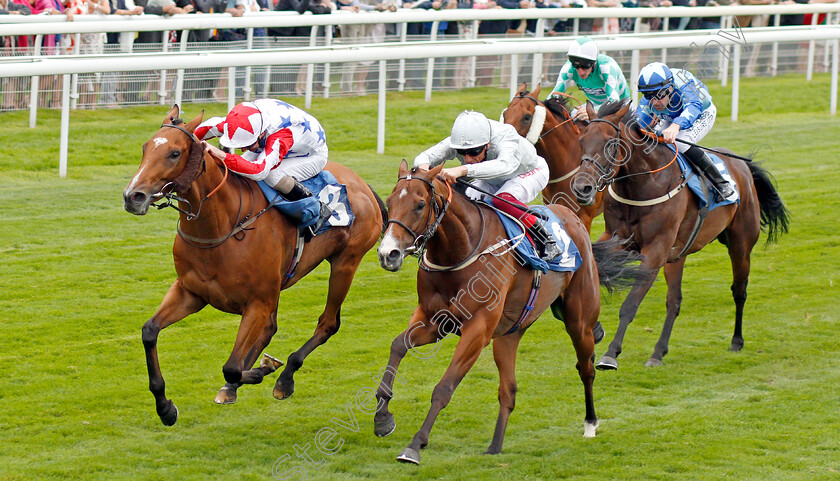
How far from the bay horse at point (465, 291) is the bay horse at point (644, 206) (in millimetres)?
792

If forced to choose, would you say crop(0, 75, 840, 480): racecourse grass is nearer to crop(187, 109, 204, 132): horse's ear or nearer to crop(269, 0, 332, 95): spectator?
crop(187, 109, 204, 132): horse's ear

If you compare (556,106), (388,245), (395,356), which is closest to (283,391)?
(395,356)

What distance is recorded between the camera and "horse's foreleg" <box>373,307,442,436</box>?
4.61 meters

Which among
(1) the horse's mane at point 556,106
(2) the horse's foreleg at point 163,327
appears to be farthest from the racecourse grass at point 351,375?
(1) the horse's mane at point 556,106

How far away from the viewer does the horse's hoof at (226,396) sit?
16.6 feet

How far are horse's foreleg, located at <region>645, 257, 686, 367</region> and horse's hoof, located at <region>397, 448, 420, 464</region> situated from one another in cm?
254

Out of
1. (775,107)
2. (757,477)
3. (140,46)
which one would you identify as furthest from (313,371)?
(775,107)

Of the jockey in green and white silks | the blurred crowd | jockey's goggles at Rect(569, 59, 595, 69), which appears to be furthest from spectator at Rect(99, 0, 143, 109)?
jockey's goggles at Rect(569, 59, 595, 69)

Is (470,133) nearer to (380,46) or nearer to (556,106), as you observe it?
(556,106)

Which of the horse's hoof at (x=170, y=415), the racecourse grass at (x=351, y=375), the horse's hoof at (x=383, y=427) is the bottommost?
the racecourse grass at (x=351, y=375)

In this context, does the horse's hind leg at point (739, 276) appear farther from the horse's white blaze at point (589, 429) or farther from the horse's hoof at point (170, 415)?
→ the horse's hoof at point (170, 415)

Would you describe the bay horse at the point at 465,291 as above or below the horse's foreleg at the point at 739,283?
above

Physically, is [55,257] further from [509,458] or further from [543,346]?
[509,458]

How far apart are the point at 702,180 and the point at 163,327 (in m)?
3.73
